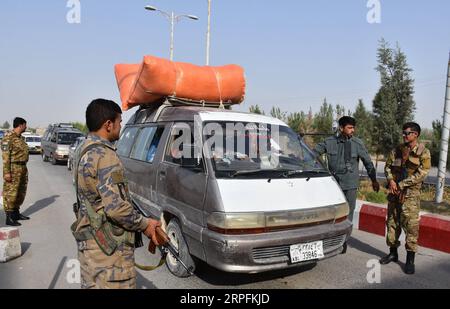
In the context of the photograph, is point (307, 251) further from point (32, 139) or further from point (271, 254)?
point (32, 139)

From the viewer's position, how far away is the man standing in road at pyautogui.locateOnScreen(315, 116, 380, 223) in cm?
508

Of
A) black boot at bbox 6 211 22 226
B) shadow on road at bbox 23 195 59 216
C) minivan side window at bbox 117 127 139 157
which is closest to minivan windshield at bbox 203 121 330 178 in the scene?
minivan side window at bbox 117 127 139 157

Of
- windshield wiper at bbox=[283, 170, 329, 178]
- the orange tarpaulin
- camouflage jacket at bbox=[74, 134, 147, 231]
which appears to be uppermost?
the orange tarpaulin

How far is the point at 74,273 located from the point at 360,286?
3.18 meters

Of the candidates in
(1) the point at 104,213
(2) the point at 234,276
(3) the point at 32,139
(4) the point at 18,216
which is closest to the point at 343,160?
(2) the point at 234,276

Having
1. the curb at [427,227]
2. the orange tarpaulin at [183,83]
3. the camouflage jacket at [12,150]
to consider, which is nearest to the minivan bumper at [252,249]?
the orange tarpaulin at [183,83]

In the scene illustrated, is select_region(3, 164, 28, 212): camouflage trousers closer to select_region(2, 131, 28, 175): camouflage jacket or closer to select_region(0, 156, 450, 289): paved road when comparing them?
select_region(2, 131, 28, 175): camouflage jacket

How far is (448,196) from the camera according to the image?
365 inches

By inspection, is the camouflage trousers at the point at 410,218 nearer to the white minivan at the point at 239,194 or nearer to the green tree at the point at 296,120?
the white minivan at the point at 239,194

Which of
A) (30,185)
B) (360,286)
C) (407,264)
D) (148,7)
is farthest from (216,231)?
(148,7)

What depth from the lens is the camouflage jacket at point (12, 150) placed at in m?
6.26

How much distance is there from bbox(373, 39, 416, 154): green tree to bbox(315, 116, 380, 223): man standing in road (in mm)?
9296

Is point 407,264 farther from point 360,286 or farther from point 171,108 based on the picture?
point 171,108
